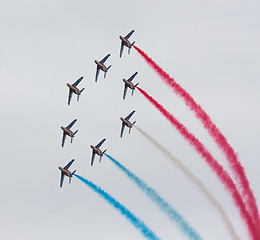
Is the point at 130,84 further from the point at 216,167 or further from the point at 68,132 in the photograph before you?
the point at 216,167

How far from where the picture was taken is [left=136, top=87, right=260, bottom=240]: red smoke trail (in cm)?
8893

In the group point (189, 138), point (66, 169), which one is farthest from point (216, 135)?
point (66, 169)

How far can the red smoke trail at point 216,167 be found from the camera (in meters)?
88.9

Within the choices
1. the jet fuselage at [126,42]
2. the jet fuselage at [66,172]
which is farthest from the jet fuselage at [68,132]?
the jet fuselage at [126,42]


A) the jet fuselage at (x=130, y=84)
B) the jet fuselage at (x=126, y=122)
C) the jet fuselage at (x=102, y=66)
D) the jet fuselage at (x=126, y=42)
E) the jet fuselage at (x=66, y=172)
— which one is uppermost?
the jet fuselage at (x=126, y=42)

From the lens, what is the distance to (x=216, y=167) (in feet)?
302

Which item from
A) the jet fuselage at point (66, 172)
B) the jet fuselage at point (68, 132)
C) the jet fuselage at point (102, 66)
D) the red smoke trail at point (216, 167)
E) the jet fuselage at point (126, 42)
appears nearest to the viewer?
the red smoke trail at point (216, 167)

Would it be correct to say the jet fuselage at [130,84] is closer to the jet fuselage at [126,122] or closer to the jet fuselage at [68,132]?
the jet fuselage at [126,122]

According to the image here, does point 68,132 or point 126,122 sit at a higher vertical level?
point 126,122

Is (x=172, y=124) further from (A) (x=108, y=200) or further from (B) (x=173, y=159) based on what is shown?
(A) (x=108, y=200)

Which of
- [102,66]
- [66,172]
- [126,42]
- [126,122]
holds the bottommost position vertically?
[66,172]

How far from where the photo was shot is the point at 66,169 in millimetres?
106562

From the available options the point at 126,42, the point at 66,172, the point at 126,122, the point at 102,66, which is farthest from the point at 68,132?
the point at 126,42

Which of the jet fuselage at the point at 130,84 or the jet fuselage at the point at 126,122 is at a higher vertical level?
the jet fuselage at the point at 130,84
